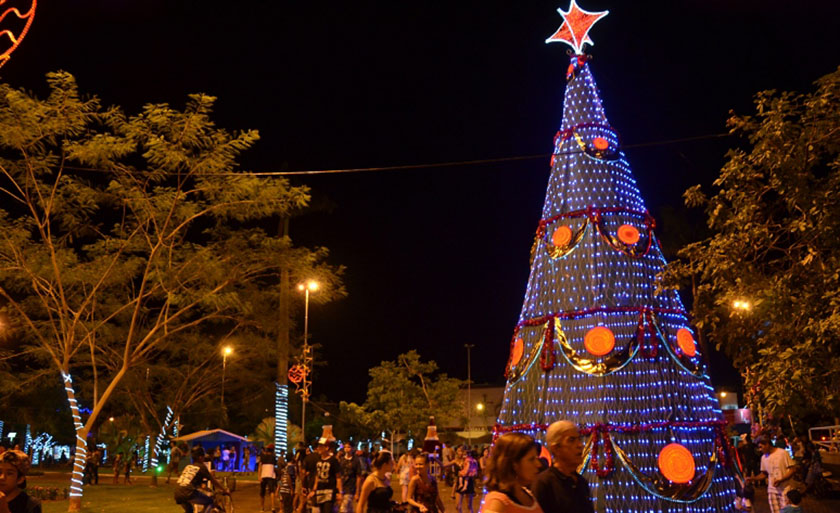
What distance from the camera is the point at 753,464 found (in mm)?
23297

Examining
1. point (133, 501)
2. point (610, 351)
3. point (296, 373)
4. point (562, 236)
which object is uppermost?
point (562, 236)

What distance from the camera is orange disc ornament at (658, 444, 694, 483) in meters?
12.5

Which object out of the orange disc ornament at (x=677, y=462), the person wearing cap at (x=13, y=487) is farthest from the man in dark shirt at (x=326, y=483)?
the person wearing cap at (x=13, y=487)

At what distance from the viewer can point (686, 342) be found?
13641 millimetres

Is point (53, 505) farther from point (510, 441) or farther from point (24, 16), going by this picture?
point (510, 441)

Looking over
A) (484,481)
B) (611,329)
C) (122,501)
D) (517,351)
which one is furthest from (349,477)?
(122,501)

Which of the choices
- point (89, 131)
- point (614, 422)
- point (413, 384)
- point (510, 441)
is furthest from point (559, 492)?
point (413, 384)

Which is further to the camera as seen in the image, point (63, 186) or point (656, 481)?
point (63, 186)

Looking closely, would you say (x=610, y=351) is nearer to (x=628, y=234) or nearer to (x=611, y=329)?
(x=611, y=329)

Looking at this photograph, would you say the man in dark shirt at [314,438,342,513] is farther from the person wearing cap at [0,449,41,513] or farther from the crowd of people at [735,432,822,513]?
the person wearing cap at [0,449,41,513]

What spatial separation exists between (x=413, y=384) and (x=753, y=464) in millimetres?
29608

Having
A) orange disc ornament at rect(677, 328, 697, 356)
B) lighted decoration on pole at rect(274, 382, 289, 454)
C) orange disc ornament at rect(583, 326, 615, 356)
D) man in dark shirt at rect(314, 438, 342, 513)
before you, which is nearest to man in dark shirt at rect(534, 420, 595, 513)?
man in dark shirt at rect(314, 438, 342, 513)

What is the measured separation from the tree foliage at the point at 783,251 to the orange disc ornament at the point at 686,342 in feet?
9.70

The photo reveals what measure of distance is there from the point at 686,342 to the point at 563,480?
1000 centimetres
